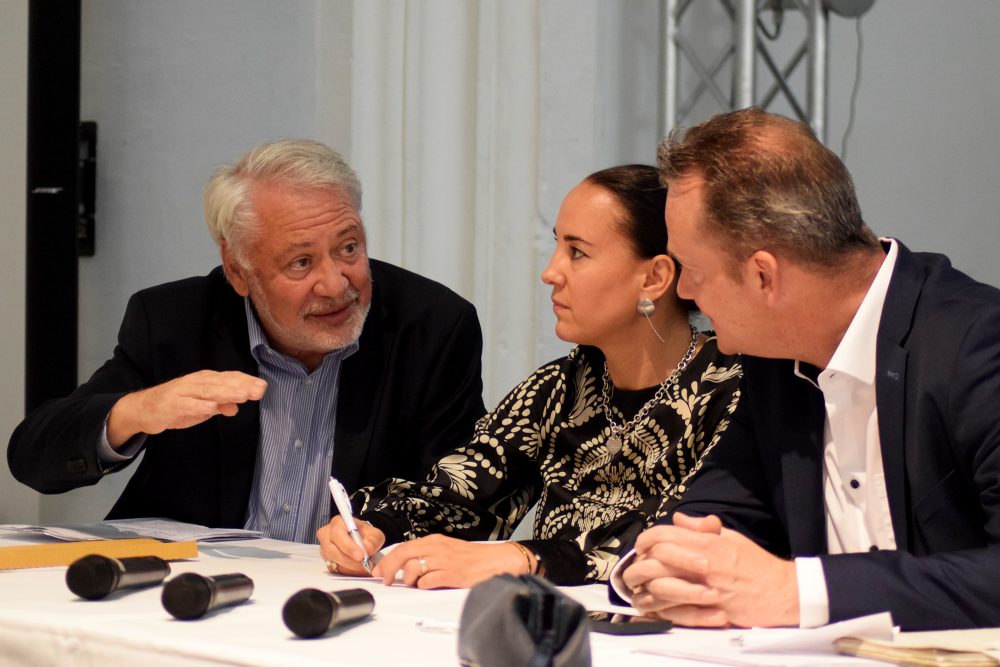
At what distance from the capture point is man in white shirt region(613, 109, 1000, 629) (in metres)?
1.54

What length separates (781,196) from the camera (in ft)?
5.80

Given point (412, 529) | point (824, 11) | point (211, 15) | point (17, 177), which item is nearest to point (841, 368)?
point (412, 529)

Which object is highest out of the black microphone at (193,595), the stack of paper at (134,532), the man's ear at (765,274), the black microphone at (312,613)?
the man's ear at (765,274)

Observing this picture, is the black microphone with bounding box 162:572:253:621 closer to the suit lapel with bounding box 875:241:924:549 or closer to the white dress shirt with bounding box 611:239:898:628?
the white dress shirt with bounding box 611:239:898:628

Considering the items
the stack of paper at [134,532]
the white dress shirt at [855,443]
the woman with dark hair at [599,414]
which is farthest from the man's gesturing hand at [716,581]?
the stack of paper at [134,532]

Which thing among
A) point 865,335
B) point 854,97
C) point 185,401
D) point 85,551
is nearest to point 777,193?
point 865,335

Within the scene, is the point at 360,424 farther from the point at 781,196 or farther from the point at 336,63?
the point at 336,63

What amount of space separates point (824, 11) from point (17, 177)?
9.41ft

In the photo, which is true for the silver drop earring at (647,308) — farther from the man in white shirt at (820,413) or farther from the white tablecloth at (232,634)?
the white tablecloth at (232,634)

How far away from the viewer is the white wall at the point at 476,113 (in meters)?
4.28

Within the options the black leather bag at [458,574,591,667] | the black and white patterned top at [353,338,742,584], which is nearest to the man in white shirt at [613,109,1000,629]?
the black and white patterned top at [353,338,742,584]

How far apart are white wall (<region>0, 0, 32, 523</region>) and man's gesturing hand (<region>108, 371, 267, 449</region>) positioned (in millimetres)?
1954

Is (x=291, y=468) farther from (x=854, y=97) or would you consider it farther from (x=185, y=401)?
(x=854, y=97)

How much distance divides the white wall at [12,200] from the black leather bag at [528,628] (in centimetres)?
361
